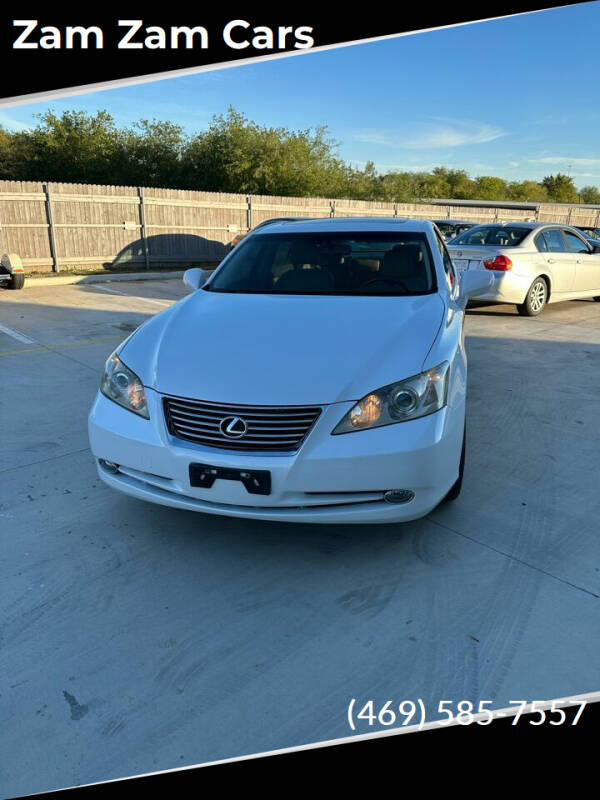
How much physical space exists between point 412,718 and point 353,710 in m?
0.20

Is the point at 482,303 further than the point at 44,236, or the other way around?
the point at 44,236

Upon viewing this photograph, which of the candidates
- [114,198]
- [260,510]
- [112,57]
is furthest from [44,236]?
[260,510]

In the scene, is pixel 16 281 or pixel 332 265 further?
pixel 16 281

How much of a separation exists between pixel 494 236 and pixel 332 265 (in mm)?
6366

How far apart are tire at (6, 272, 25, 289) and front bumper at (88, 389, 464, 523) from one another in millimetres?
10087

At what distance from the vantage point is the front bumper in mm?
2334

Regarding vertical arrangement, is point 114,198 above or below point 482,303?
above

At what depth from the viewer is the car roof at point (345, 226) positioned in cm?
422

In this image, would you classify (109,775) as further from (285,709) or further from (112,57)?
(112,57)

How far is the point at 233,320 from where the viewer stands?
314cm

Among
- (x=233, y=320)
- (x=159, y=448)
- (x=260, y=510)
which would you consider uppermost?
(x=233, y=320)

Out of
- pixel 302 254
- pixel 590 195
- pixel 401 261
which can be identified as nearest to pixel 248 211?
pixel 302 254

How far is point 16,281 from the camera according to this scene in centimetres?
1118

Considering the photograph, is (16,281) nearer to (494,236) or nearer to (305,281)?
(494,236)
